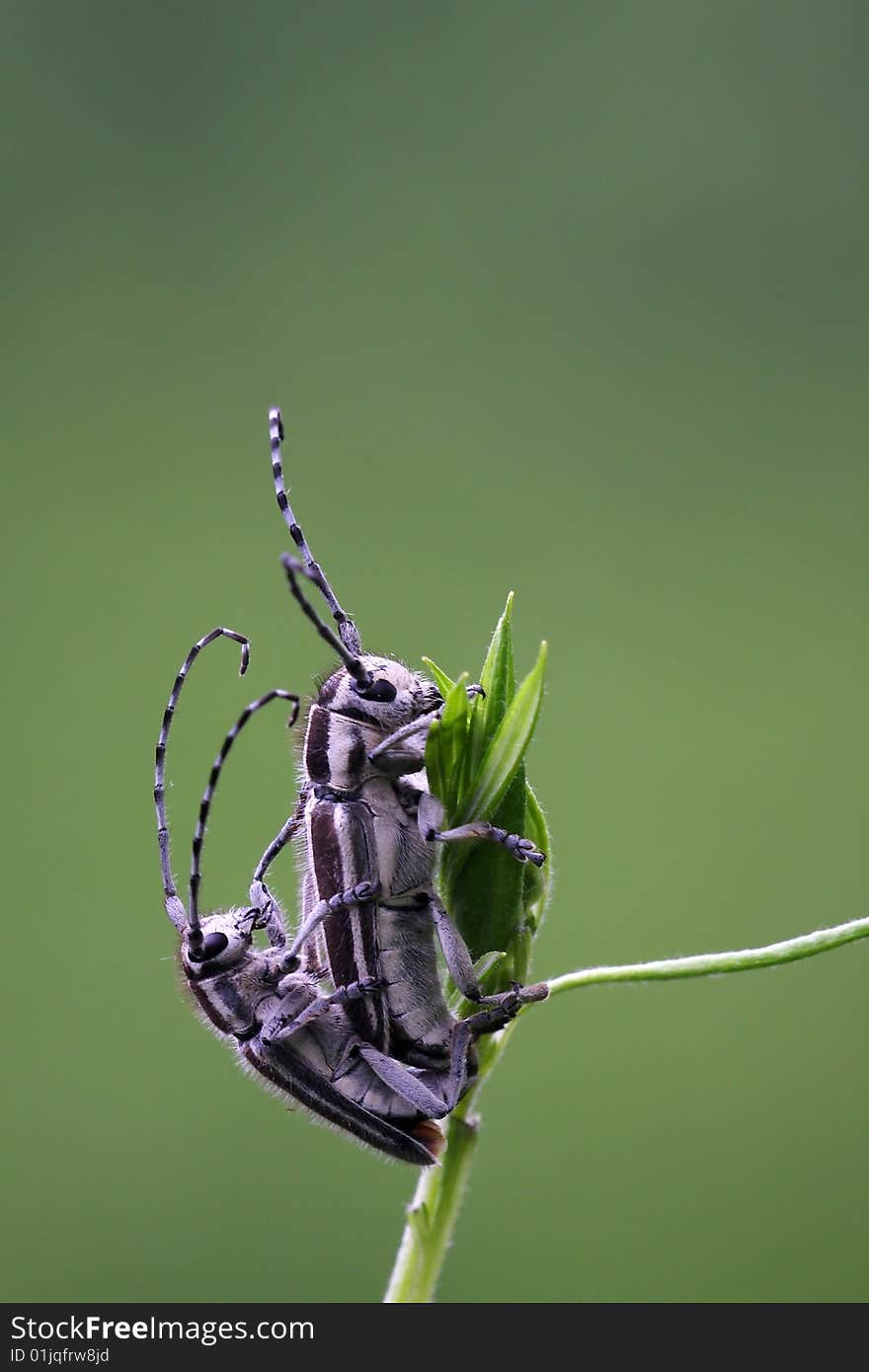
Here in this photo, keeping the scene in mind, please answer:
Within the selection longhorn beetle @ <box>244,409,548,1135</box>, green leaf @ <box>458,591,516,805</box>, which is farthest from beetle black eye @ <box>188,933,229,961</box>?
green leaf @ <box>458,591,516,805</box>

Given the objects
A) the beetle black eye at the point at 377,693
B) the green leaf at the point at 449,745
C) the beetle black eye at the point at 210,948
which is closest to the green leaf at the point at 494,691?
the green leaf at the point at 449,745

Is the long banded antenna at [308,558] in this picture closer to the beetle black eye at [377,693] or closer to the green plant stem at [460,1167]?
the beetle black eye at [377,693]

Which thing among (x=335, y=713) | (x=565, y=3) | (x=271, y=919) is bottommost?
(x=271, y=919)

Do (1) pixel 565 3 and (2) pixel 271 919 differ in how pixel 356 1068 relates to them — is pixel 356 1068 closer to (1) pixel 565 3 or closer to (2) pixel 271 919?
(2) pixel 271 919

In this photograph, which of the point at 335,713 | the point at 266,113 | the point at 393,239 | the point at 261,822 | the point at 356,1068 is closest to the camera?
the point at 356,1068

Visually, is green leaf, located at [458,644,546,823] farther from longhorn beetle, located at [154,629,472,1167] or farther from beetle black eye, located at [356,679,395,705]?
beetle black eye, located at [356,679,395,705]

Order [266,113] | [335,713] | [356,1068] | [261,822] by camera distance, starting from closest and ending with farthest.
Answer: [356,1068], [335,713], [261,822], [266,113]

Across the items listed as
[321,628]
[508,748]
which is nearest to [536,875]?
[508,748]

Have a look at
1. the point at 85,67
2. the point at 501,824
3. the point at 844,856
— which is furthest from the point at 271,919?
the point at 85,67
